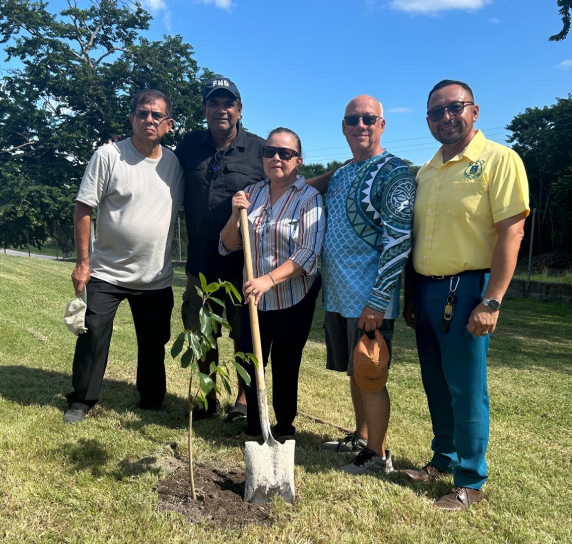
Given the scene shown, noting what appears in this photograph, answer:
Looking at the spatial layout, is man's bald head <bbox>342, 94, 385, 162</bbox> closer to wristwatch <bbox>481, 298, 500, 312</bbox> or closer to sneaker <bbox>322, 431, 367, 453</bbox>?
wristwatch <bbox>481, 298, 500, 312</bbox>

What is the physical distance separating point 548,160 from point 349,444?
22.1 m

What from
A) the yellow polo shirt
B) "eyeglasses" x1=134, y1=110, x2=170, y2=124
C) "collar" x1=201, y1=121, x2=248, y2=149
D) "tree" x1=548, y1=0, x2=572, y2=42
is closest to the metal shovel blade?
the yellow polo shirt

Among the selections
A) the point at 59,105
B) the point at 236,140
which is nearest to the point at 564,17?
the point at 236,140

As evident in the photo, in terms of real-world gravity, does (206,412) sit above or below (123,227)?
below

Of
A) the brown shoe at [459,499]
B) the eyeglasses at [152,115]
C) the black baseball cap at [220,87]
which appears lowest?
the brown shoe at [459,499]

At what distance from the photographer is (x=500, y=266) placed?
2.49 m

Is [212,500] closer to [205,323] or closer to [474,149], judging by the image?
[205,323]

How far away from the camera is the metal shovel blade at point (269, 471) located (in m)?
2.66

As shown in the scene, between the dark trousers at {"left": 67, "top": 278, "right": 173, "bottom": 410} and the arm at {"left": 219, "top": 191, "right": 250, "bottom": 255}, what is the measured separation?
835 mm

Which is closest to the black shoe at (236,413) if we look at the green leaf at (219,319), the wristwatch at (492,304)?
the green leaf at (219,319)

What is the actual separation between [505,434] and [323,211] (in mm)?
2511

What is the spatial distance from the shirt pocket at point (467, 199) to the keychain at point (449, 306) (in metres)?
0.35

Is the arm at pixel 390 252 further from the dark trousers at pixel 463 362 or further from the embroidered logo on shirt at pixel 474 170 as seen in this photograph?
the embroidered logo on shirt at pixel 474 170

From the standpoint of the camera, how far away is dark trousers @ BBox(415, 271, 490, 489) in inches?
105
